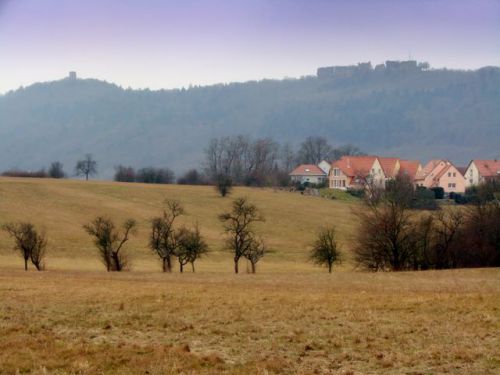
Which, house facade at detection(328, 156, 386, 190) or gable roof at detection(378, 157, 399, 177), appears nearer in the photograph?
house facade at detection(328, 156, 386, 190)

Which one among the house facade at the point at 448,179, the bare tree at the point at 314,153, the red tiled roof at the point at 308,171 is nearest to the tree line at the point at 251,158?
the bare tree at the point at 314,153

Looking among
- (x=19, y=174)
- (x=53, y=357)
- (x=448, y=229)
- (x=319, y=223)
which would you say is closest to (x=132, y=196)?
(x=319, y=223)

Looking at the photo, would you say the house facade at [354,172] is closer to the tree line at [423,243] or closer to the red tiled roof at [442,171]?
the red tiled roof at [442,171]

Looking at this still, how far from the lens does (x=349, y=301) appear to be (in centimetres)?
2230

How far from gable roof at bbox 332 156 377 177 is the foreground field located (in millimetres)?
113260

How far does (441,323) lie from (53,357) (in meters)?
9.74

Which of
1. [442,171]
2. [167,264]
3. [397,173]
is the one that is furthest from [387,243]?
[442,171]

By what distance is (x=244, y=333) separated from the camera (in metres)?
16.6

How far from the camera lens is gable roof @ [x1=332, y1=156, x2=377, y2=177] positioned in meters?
137

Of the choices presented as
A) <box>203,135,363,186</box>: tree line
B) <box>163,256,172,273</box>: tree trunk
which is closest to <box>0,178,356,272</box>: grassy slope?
<box>163,256,172,273</box>: tree trunk

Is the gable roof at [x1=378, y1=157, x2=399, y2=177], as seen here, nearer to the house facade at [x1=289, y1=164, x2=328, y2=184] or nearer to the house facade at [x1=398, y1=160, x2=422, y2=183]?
the house facade at [x1=398, y1=160, x2=422, y2=183]

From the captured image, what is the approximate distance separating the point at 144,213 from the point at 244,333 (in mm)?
69696

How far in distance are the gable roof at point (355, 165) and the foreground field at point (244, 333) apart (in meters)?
113

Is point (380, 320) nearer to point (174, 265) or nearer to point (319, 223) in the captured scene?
point (174, 265)
